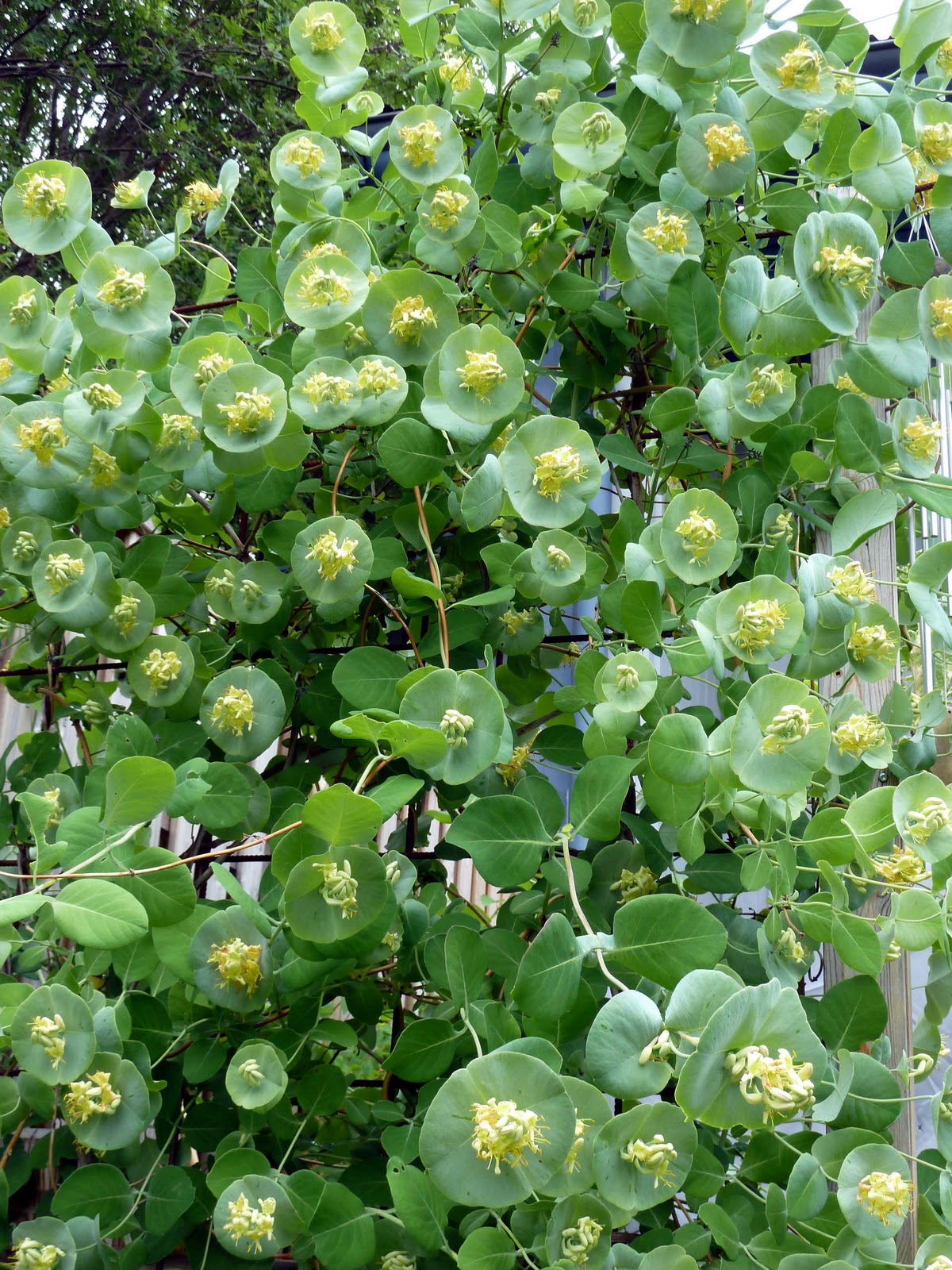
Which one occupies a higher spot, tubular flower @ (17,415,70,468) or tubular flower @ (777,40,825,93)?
tubular flower @ (777,40,825,93)

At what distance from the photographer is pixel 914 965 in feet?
9.67

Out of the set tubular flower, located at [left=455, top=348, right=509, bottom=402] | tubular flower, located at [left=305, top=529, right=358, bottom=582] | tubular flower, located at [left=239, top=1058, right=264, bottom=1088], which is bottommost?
tubular flower, located at [left=239, top=1058, right=264, bottom=1088]

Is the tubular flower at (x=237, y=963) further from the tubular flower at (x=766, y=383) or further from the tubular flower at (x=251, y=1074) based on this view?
the tubular flower at (x=766, y=383)

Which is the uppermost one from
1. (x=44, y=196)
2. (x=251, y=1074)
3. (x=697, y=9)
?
(x=697, y=9)

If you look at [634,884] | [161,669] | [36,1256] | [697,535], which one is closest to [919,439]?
[697,535]

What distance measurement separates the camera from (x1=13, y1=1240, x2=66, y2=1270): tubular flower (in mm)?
801

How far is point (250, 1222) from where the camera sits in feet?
2.54

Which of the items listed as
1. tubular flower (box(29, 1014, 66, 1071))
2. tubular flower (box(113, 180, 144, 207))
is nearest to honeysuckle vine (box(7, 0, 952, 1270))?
tubular flower (box(29, 1014, 66, 1071))

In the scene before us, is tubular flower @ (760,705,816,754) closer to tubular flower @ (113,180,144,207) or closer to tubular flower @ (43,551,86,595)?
tubular flower @ (43,551,86,595)

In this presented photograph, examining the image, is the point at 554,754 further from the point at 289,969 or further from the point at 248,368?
the point at 248,368

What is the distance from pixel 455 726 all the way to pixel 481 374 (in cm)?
29

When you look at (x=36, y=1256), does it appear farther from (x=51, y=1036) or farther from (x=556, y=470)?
(x=556, y=470)

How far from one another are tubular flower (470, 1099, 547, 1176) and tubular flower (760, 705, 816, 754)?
0.96 feet

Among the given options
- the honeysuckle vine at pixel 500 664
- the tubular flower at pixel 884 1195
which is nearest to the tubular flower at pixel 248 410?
the honeysuckle vine at pixel 500 664
